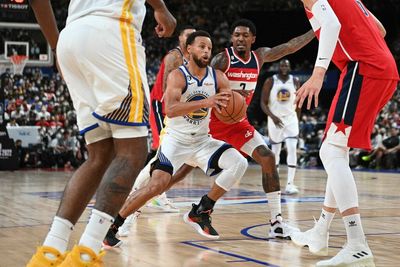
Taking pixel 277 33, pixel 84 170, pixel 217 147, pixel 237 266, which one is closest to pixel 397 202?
pixel 217 147

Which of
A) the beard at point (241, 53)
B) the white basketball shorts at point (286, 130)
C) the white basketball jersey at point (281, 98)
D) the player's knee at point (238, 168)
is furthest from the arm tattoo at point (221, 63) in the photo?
the white basketball jersey at point (281, 98)

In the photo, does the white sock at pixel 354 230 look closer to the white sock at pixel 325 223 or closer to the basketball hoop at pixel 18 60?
the white sock at pixel 325 223

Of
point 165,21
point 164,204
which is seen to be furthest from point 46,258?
point 164,204

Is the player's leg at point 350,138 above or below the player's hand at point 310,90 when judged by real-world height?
below

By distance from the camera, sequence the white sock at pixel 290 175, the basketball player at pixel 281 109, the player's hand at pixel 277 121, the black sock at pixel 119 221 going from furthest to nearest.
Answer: the basketball player at pixel 281 109
the player's hand at pixel 277 121
the white sock at pixel 290 175
the black sock at pixel 119 221

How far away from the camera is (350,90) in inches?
177

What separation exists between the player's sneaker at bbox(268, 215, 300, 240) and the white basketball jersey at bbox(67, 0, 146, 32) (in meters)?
2.58

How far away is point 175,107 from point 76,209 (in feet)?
7.22

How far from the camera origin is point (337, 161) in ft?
14.7

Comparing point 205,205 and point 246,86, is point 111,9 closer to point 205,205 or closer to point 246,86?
point 205,205

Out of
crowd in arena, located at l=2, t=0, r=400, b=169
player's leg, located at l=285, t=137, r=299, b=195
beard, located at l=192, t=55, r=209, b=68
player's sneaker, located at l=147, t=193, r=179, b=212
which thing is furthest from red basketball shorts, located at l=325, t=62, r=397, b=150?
crowd in arena, located at l=2, t=0, r=400, b=169

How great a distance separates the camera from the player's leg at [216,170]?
586 cm

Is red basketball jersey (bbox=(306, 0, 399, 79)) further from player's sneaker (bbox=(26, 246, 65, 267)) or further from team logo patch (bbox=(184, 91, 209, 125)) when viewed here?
player's sneaker (bbox=(26, 246, 65, 267))

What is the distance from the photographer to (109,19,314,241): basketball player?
20.1 feet
